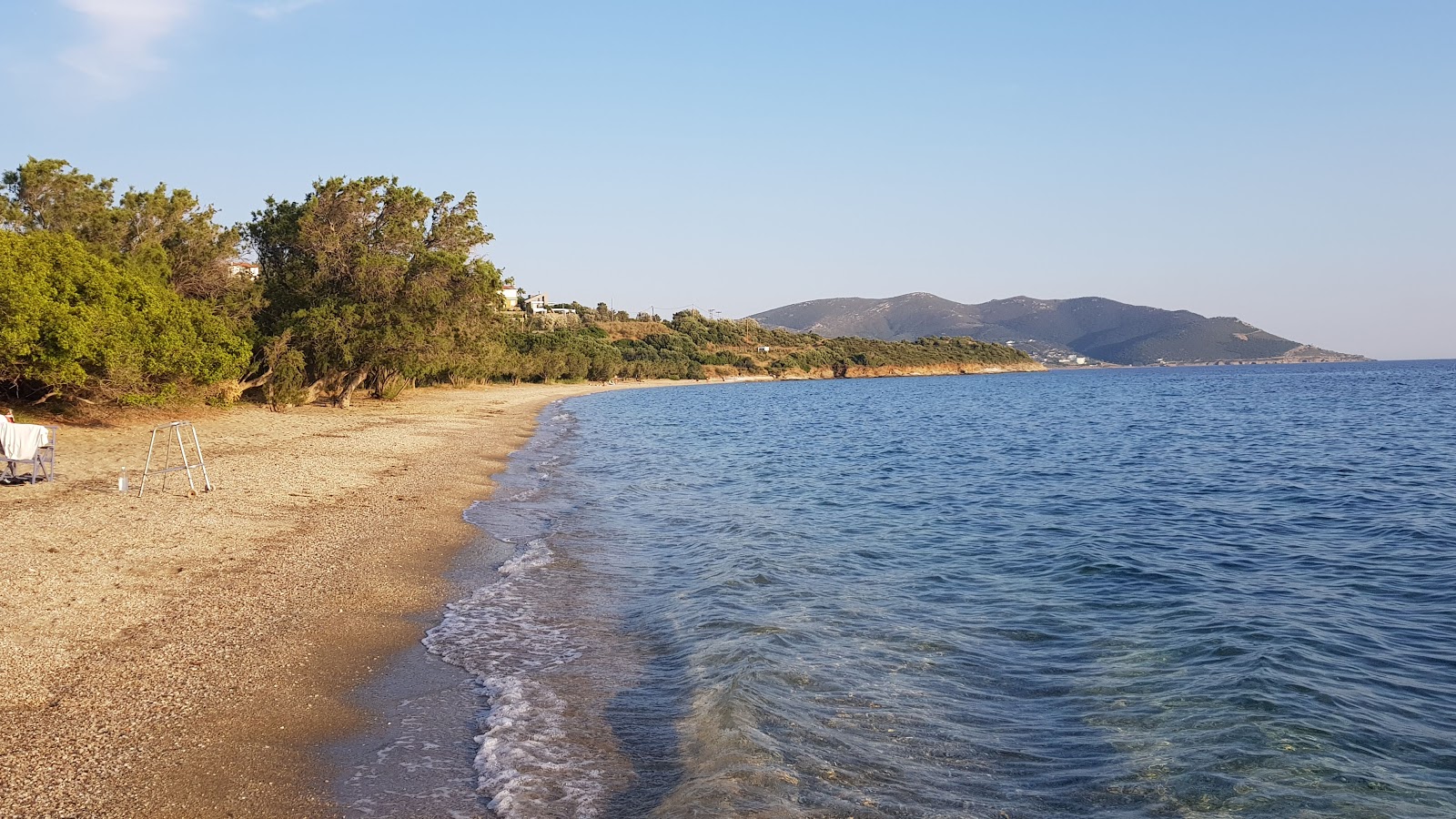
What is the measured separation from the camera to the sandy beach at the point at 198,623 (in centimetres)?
602

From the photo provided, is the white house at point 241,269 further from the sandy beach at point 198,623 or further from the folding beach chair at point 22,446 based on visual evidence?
the folding beach chair at point 22,446

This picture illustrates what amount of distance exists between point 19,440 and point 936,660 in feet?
49.5

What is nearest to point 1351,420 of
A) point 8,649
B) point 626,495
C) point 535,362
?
point 626,495

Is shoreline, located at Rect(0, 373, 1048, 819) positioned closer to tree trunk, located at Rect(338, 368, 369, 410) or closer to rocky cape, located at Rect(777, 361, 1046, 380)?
tree trunk, located at Rect(338, 368, 369, 410)

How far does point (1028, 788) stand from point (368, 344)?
1395 inches

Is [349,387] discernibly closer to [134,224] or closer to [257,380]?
[257,380]

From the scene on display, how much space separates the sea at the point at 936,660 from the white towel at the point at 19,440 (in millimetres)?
7233

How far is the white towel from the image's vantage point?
14.7 meters

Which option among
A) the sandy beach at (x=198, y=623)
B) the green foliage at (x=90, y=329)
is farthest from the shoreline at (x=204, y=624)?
the green foliage at (x=90, y=329)

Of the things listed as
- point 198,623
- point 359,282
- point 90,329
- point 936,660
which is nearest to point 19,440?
point 90,329

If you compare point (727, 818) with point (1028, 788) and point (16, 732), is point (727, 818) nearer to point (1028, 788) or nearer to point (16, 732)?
point (1028, 788)

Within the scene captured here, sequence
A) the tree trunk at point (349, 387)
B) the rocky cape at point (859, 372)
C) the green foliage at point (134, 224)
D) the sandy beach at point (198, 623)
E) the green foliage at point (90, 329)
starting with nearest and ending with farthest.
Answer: the sandy beach at point (198, 623)
the green foliage at point (90, 329)
the green foliage at point (134, 224)
the tree trunk at point (349, 387)
the rocky cape at point (859, 372)

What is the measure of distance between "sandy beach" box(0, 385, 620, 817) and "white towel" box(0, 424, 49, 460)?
0.62 metres

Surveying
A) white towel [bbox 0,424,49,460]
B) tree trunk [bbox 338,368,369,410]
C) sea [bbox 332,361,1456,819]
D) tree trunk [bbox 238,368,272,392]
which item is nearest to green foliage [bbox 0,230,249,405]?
white towel [bbox 0,424,49,460]
